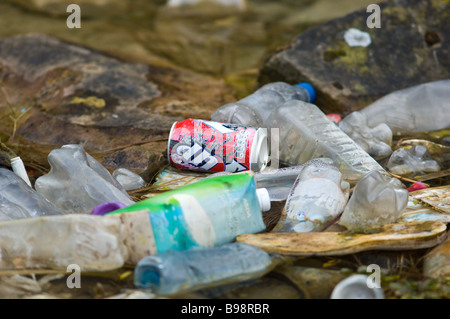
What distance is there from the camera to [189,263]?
5.42 feet

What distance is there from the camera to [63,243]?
172 cm

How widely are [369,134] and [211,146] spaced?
0.92 metres

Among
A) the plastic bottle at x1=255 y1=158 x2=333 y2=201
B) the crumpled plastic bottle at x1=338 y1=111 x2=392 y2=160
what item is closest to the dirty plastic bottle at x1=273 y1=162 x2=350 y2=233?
the plastic bottle at x1=255 y1=158 x2=333 y2=201

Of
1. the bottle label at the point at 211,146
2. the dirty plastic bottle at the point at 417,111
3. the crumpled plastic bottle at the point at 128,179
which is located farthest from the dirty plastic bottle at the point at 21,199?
the dirty plastic bottle at the point at 417,111

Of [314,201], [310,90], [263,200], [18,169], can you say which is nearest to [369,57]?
[310,90]

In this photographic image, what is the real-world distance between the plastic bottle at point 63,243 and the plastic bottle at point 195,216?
58 mm

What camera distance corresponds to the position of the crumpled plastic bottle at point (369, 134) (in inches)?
109

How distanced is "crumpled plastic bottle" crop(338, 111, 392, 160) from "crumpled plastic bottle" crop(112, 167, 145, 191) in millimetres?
1139

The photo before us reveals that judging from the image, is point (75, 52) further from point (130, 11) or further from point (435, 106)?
point (435, 106)

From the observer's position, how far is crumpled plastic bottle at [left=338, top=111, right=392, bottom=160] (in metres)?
2.77

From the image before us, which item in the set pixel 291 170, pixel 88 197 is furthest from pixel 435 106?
pixel 88 197

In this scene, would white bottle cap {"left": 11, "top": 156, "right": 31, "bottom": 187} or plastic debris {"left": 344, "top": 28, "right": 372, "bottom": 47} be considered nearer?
white bottle cap {"left": 11, "top": 156, "right": 31, "bottom": 187}

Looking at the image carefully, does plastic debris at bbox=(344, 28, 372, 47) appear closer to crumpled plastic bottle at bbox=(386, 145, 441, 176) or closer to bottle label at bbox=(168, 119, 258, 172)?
crumpled plastic bottle at bbox=(386, 145, 441, 176)

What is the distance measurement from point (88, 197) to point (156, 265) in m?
0.73
